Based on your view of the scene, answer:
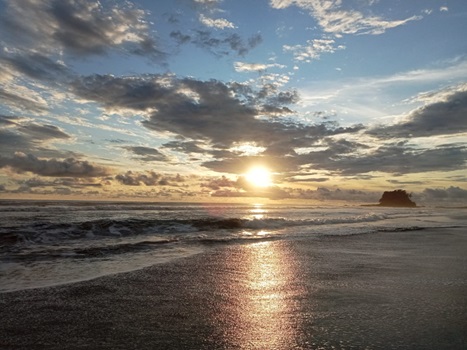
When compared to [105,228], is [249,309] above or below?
above

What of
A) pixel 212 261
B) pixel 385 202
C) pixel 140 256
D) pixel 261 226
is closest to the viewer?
pixel 212 261

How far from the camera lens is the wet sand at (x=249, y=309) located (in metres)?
4.17

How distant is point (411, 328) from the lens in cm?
453

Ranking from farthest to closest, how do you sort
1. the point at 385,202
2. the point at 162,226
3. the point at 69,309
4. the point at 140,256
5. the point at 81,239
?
the point at 385,202 → the point at 162,226 → the point at 81,239 → the point at 140,256 → the point at 69,309

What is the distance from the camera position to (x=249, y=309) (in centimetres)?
557

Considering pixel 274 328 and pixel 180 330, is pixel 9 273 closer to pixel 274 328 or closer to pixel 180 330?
pixel 180 330

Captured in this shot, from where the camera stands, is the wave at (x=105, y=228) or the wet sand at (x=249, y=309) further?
the wave at (x=105, y=228)

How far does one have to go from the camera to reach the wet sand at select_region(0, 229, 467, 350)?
4.17 m

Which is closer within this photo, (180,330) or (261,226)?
(180,330)

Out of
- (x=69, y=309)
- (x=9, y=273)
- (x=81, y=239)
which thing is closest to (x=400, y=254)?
(x=69, y=309)

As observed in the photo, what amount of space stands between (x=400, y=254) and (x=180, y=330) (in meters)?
10.2

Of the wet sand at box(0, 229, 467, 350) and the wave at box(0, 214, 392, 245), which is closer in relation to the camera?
the wet sand at box(0, 229, 467, 350)

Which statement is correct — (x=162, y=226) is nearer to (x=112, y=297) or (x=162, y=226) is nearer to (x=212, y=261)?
(x=212, y=261)

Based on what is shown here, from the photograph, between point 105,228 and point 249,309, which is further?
point 105,228
